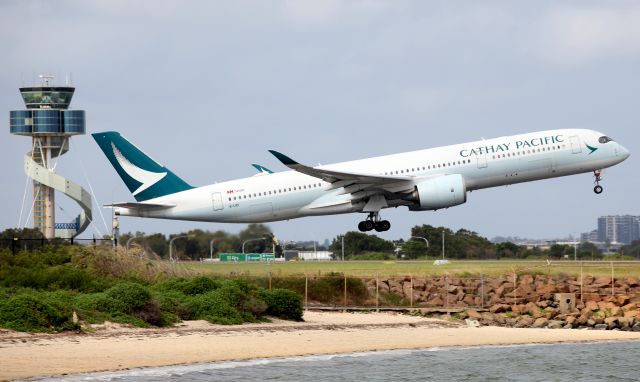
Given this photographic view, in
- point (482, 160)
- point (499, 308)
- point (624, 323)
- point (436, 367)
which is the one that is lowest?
point (436, 367)

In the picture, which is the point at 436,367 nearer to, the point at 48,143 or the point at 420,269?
the point at 420,269

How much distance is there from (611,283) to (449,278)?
685cm

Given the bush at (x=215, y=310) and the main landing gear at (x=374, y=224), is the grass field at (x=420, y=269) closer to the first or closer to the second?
the main landing gear at (x=374, y=224)

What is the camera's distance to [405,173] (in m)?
54.9

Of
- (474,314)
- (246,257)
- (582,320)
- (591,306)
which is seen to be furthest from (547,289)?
(246,257)

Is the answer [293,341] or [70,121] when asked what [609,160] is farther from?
[70,121]

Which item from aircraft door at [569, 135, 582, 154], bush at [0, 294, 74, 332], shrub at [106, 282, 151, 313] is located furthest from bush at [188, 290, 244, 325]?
aircraft door at [569, 135, 582, 154]

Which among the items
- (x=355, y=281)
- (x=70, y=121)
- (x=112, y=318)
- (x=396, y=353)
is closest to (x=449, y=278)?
(x=355, y=281)

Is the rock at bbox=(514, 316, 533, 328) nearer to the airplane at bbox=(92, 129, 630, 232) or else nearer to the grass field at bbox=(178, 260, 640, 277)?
the grass field at bbox=(178, 260, 640, 277)

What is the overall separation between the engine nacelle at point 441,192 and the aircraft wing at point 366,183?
Result: 678mm

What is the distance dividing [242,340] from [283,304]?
5159 millimetres

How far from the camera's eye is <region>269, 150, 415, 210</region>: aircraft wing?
53188 millimetres

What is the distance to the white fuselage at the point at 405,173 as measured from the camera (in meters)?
53.5

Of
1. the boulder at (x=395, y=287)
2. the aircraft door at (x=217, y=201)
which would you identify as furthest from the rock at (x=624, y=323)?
the aircraft door at (x=217, y=201)
